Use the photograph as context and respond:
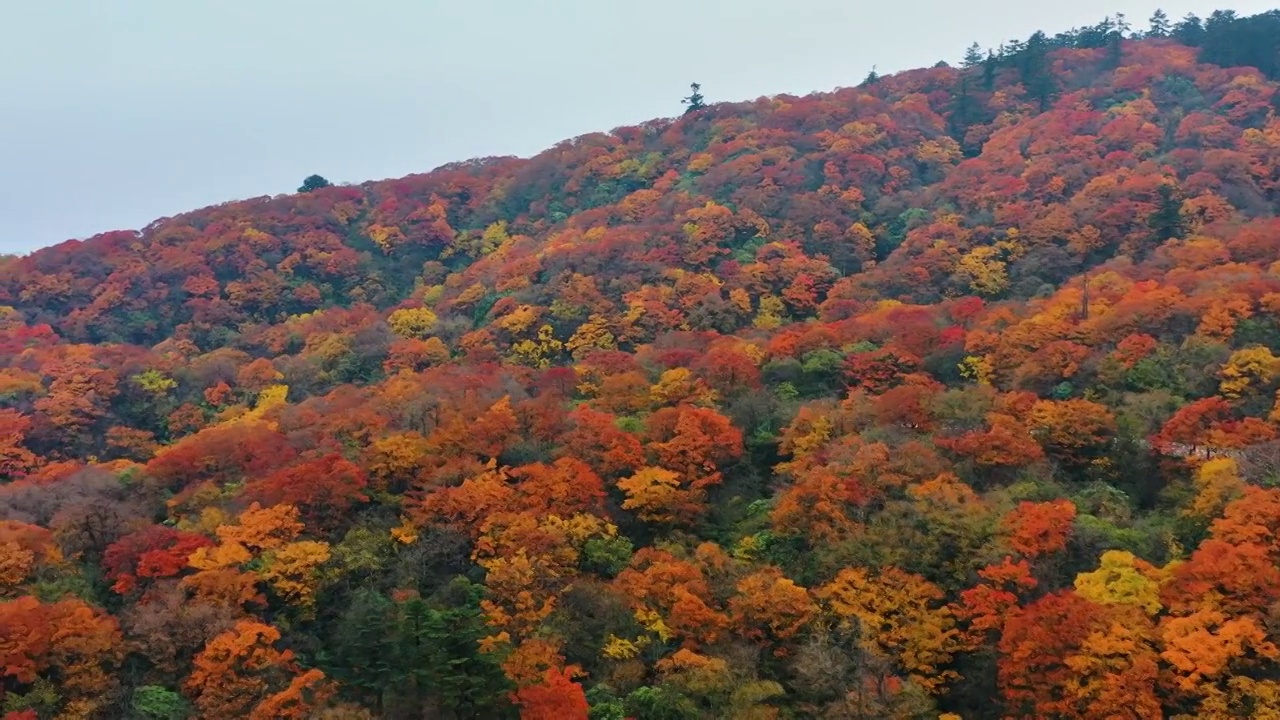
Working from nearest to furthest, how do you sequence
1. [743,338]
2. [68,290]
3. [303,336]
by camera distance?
[743,338], [303,336], [68,290]

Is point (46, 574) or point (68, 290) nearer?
point (46, 574)

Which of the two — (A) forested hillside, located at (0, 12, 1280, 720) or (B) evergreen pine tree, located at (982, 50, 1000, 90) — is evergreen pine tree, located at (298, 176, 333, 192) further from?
(B) evergreen pine tree, located at (982, 50, 1000, 90)

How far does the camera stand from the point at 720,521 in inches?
1326

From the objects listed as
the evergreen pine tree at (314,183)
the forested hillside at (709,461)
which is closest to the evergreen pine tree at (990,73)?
the forested hillside at (709,461)

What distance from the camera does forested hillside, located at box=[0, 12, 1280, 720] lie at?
24516 millimetres

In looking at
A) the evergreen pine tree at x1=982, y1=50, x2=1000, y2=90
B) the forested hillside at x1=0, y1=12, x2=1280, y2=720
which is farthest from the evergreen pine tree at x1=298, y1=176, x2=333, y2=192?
the evergreen pine tree at x1=982, y1=50, x2=1000, y2=90

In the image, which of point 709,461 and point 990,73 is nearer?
point 709,461

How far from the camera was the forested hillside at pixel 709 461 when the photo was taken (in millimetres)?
24516

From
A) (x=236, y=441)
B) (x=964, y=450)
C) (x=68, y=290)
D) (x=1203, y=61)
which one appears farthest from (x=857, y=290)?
(x=68, y=290)

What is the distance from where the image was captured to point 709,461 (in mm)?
34844

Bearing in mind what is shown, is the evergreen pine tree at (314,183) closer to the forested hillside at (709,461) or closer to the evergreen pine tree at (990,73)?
the forested hillside at (709,461)

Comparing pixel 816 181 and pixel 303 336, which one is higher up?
pixel 816 181

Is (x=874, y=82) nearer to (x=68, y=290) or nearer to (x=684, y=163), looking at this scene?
(x=684, y=163)

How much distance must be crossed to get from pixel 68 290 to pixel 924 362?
57895 millimetres
